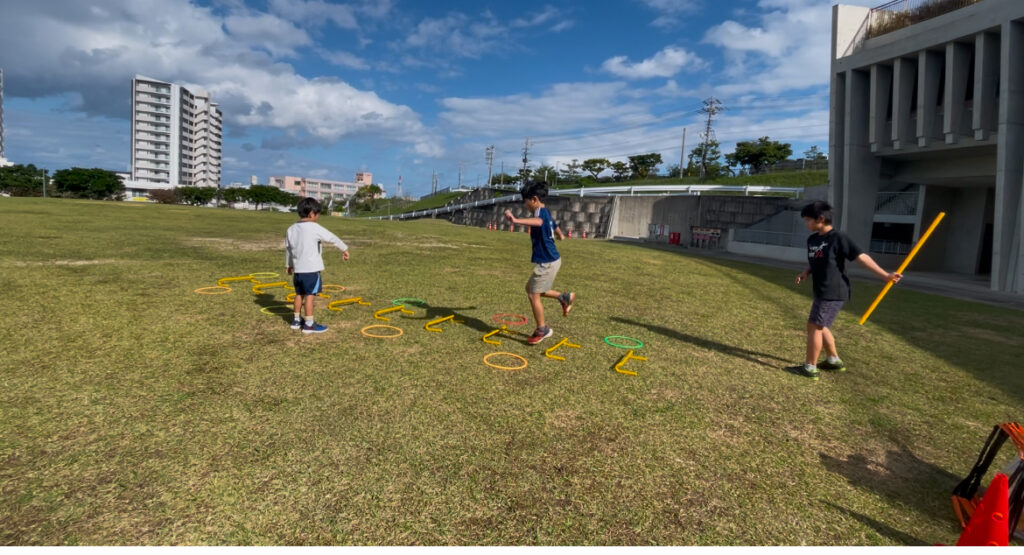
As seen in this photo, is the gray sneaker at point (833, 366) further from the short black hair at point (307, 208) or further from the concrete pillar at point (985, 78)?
the concrete pillar at point (985, 78)

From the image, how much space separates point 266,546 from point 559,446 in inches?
76.8

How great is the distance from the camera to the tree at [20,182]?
62.9 m

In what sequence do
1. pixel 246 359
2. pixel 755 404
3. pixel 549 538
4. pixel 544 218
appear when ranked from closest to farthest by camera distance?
pixel 549 538, pixel 755 404, pixel 246 359, pixel 544 218

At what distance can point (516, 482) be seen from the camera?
3117mm

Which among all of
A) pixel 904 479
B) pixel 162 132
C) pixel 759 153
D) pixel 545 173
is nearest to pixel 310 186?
pixel 162 132

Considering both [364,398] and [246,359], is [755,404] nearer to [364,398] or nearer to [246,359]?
[364,398]

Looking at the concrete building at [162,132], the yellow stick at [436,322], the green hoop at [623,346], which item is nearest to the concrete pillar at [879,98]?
the green hoop at [623,346]

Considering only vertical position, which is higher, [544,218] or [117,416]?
[544,218]

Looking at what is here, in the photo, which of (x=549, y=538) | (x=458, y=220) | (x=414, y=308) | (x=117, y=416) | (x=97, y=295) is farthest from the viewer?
(x=458, y=220)

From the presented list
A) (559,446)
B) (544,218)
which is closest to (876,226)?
(544,218)

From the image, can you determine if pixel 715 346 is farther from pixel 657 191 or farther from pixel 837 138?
pixel 657 191

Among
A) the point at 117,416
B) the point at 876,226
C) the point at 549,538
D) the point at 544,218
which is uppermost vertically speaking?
the point at 876,226

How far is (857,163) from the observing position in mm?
23891

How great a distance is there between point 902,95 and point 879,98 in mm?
1139
